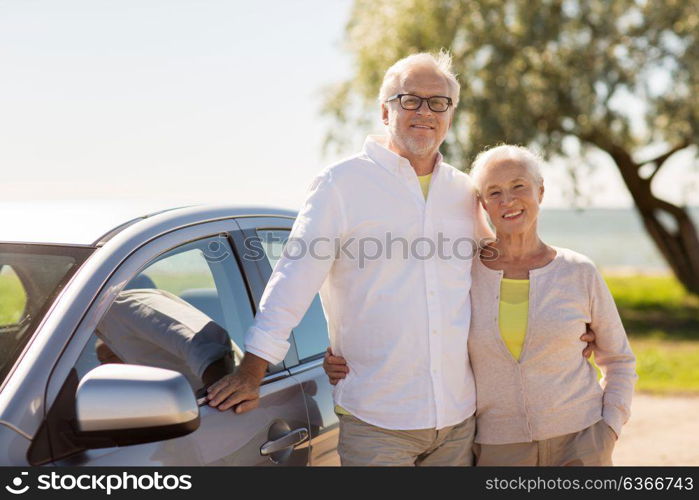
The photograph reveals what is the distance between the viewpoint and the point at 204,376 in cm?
260

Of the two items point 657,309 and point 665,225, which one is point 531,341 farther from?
point 665,225

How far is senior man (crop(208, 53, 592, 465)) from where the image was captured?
274 centimetres

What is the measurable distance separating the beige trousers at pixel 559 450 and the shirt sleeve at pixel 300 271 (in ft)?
2.83

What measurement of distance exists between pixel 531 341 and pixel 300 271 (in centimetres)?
88

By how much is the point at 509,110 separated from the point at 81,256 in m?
12.2

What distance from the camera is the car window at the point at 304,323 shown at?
3.14 meters

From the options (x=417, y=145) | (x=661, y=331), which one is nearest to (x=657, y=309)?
(x=661, y=331)

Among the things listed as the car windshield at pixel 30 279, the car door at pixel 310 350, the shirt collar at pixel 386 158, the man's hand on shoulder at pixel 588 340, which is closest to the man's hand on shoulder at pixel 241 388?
the car door at pixel 310 350

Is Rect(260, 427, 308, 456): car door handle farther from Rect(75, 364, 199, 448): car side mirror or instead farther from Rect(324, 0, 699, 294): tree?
Rect(324, 0, 699, 294): tree

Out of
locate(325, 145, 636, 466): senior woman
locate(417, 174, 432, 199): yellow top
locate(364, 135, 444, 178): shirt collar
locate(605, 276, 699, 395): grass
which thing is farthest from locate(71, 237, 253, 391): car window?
locate(605, 276, 699, 395): grass

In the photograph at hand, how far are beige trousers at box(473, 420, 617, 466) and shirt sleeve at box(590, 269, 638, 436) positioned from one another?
3.0 inches

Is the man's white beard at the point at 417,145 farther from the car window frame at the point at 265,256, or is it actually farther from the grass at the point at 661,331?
the grass at the point at 661,331
